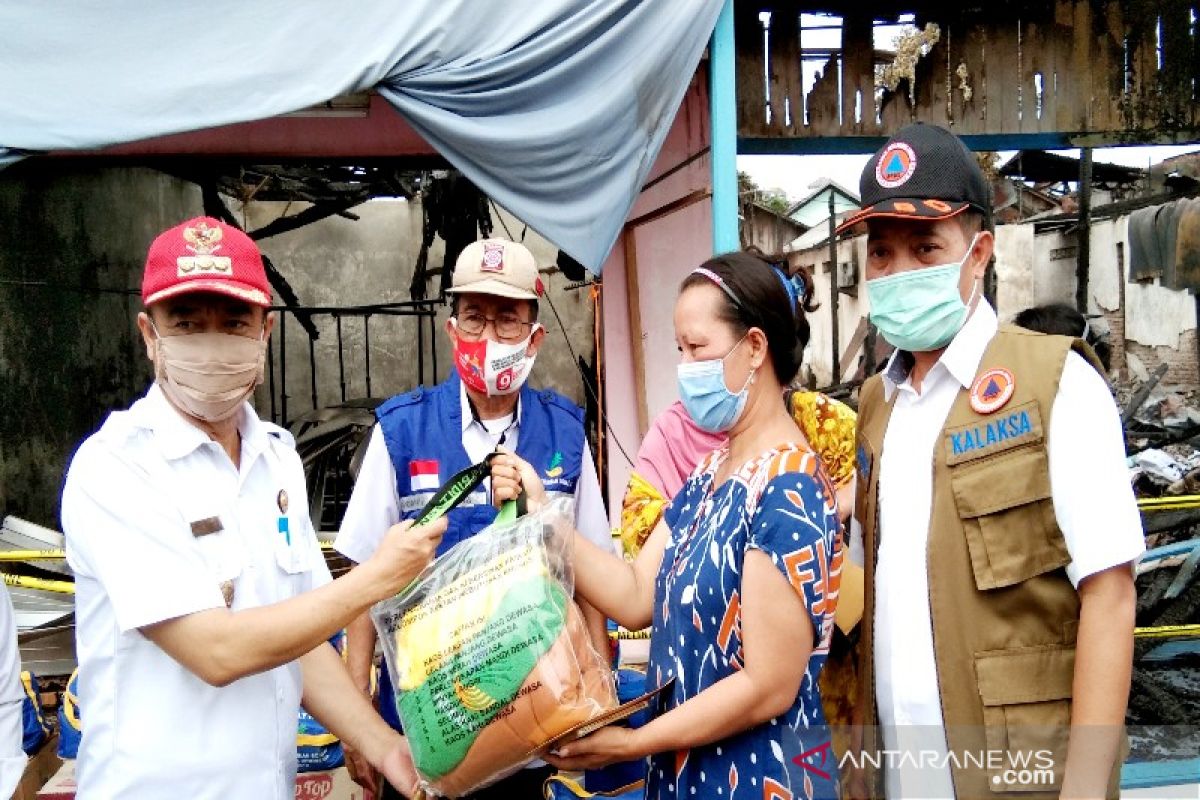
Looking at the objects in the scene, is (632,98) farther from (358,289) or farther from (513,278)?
(358,289)

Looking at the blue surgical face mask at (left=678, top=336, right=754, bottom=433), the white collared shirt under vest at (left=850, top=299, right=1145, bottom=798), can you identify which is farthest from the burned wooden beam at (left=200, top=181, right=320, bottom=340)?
the white collared shirt under vest at (left=850, top=299, right=1145, bottom=798)

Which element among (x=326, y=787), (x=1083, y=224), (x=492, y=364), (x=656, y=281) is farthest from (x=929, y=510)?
(x=1083, y=224)

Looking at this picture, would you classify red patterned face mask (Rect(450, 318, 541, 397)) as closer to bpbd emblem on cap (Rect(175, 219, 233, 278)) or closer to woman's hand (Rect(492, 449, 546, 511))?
woman's hand (Rect(492, 449, 546, 511))

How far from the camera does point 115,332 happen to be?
7660mm

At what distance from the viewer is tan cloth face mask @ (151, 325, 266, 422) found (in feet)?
5.45

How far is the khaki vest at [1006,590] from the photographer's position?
167 cm

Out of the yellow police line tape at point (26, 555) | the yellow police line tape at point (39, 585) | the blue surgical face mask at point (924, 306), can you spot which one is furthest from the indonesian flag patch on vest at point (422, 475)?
the yellow police line tape at point (39, 585)

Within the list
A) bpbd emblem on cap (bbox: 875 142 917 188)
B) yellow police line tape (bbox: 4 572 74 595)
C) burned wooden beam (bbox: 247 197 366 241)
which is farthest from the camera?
burned wooden beam (bbox: 247 197 366 241)

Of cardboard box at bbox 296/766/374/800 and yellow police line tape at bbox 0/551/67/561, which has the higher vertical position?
yellow police line tape at bbox 0/551/67/561

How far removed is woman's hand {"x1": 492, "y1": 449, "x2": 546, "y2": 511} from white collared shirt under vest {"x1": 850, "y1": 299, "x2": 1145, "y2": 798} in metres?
0.69

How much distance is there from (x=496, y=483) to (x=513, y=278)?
2.00 ft

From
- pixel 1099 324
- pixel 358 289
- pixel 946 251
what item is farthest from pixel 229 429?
pixel 1099 324

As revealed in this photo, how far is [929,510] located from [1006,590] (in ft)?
0.63

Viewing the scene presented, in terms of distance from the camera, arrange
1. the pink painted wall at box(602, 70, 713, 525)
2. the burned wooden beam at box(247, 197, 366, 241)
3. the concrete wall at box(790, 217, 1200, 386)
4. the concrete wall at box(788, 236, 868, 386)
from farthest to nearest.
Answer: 1. the concrete wall at box(788, 236, 868, 386)
2. the concrete wall at box(790, 217, 1200, 386)
3. the burned wooden beam at box(247, 197, 366, 241)
4. the pink painted wall at box(602, 70, 713, 525)
